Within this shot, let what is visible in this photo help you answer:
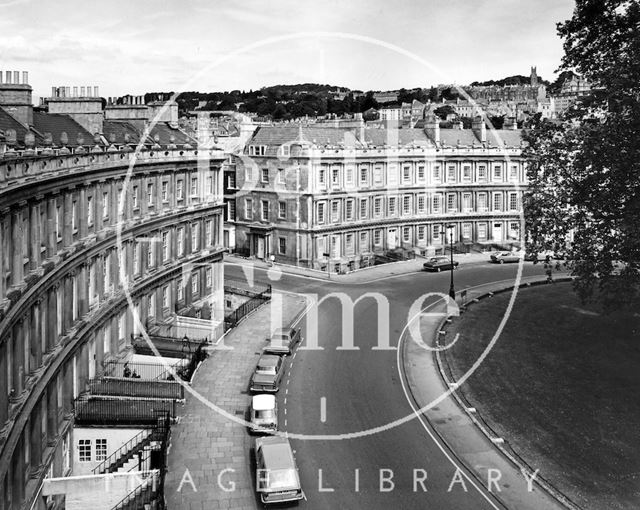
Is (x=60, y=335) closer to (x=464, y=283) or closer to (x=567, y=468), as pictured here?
(x=567, y=468)

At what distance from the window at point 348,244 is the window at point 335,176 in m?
5.08

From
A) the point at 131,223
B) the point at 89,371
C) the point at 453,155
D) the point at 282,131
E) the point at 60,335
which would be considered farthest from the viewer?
the point at 453,155

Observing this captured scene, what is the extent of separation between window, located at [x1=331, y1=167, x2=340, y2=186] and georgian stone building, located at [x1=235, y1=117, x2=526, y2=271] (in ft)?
0.30

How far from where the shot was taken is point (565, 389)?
33.7 metres

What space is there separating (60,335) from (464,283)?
36864mm

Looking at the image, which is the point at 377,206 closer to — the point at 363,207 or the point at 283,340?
the point at 363,207

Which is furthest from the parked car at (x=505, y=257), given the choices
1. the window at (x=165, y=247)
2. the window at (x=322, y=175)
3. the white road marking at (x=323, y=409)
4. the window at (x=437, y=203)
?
the white road marking at (x=323, y=409)

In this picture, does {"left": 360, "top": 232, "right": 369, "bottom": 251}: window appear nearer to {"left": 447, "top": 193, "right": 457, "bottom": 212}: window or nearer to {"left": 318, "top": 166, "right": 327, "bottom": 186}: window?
{"left": 318, "top": 166, "right": 327, "bottom": 186}: window

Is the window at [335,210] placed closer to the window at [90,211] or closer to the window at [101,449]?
the window at [90,211]

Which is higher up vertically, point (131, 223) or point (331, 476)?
point (131, 223)

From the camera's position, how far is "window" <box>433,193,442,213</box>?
73000 millimetres

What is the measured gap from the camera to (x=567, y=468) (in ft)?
83.7

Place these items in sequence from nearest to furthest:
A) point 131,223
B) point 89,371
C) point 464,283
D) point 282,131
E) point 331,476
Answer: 1. point 331,476
2. point 89,371
3. point 131,223
4. point 464,283
5. point 282,131

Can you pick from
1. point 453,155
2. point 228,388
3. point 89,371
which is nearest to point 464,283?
point 453,155
